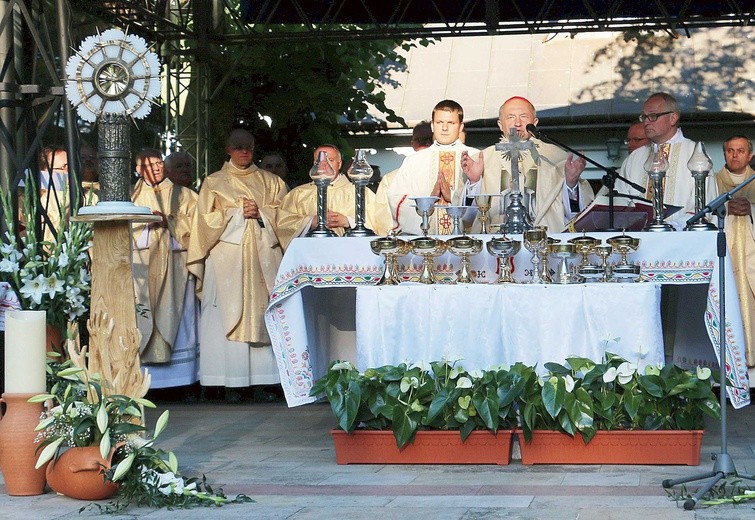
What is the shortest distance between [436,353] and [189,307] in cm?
426

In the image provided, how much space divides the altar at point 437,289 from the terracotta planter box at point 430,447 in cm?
41

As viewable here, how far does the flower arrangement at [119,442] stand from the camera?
230 inches

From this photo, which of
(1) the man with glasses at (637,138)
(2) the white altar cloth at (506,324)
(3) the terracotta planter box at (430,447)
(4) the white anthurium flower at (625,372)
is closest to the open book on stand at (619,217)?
(2) the white altar cloth at (506,324)

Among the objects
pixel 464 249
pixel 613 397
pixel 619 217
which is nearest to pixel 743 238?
pixel 619 217

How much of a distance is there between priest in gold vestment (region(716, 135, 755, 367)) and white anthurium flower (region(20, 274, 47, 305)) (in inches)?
197

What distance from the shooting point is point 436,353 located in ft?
→ 22.8

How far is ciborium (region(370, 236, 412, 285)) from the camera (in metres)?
7.11

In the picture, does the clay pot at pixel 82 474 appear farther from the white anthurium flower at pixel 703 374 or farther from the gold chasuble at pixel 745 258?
the gold chasuble at pixel 745 258

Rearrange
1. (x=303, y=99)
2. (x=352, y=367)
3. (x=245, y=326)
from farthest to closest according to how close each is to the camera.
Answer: (x=303, y=99) < (x=245, y=326) < (x=352, y=367)

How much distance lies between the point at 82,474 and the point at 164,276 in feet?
15.6

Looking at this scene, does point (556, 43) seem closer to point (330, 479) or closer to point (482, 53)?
point (482, 53)

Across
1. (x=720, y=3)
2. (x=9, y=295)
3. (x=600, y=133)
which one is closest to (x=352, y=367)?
(x=9, y=295)

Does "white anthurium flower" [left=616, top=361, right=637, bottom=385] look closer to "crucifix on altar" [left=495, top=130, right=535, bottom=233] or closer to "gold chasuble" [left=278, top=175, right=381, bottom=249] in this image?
"crucifix on altar" [left=495, top=130, right=535, bottom=233]

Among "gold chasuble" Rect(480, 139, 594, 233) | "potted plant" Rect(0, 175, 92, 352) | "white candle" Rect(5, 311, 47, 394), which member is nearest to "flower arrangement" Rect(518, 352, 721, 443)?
"gold chasuble" Rect(480, 139, 594, 233)
